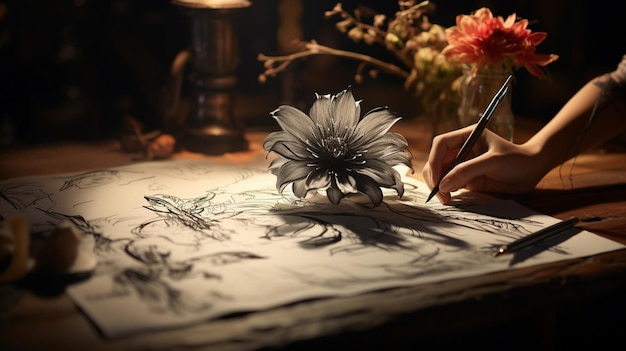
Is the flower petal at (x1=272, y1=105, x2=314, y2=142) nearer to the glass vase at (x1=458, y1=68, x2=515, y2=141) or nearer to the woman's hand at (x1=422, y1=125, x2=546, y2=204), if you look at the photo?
the woman's hand at (x1=422, y1=125, x2=546, y2=204)

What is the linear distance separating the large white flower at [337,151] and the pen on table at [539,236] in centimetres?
18

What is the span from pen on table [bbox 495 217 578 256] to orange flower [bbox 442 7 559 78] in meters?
0.36

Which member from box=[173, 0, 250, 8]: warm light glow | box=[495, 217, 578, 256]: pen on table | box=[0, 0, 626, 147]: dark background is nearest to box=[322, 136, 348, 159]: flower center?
box=[495, 217, 578, 256]: pen on table

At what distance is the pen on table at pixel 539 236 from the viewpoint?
2.91 ft

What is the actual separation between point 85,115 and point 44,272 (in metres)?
1.02

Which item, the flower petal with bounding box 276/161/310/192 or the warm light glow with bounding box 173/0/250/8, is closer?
the flower petal with bounding box 276/161/310/192

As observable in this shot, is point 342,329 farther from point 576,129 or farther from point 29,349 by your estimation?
point 576,129

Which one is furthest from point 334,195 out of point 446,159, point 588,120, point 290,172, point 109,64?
point 109,64

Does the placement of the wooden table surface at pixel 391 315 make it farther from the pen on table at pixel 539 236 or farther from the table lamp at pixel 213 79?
the table lamp at pixel 213 79

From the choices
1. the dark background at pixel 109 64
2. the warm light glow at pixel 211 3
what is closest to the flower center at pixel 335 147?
the warm light glow at pixel 211 3

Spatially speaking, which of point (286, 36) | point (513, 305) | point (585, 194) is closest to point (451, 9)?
point (286, 36)

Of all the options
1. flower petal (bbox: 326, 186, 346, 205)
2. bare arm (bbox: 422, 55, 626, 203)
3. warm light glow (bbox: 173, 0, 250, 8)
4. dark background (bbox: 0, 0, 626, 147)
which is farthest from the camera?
dark background (bbox: 0, 0, 626, 147)

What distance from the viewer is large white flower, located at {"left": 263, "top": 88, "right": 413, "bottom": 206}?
101cm

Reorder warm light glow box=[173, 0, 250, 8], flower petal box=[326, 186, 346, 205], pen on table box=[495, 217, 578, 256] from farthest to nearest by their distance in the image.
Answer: warm light glow box=[173, 0, 250, 8] → flower petal box=[326, 186, 346, 205] → pen on table box=[495, 217, 578, 256]
